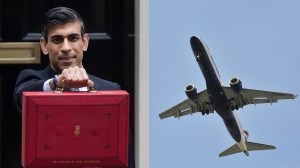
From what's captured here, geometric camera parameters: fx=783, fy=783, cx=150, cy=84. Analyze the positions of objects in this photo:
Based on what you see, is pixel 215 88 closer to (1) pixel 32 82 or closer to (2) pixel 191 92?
(2) pixel 191 92

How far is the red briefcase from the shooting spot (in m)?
2.59

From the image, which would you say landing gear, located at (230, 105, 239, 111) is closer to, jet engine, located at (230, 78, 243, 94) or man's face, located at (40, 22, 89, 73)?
jet engine, located at (230, 78, 243, 94)

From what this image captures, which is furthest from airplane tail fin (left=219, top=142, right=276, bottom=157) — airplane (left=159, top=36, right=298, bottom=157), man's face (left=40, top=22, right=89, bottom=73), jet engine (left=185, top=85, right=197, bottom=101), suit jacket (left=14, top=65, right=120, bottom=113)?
man's face (left=40, top=22, right=89, bottom=73)

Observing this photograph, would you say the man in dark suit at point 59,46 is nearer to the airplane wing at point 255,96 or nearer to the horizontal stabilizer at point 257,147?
the airplane wing at point 255,96

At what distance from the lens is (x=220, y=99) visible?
A: 3.28 meters

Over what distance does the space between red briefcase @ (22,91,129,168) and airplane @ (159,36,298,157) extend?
1.85 ft

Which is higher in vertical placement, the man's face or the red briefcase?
the man's face

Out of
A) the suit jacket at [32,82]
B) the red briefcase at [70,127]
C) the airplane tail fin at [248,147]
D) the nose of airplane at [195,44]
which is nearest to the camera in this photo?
the red briefcase at [70,127]

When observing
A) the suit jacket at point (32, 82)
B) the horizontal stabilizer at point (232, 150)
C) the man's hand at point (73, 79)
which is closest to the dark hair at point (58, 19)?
the suit jacket at point (32, 82)

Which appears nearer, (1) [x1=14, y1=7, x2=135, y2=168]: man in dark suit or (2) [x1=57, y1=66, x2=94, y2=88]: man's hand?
(2) [x1=57, y1=66, x2=94, y2=88]: man's hand

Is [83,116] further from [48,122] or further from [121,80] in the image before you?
[121,80]

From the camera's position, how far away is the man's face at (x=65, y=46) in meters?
2.91

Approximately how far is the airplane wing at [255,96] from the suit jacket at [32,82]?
51cm

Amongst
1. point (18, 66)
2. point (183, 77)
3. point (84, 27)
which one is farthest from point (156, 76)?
point (18, 66)
